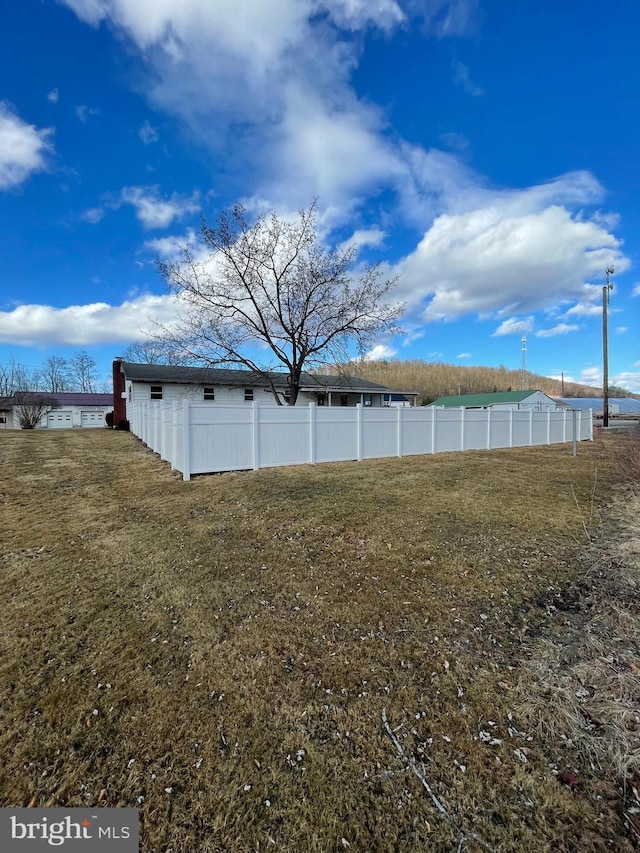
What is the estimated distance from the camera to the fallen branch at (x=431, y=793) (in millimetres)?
1457

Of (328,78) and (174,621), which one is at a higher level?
(328,78)

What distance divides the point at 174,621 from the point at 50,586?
4.85 ft

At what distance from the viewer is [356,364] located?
17094mm

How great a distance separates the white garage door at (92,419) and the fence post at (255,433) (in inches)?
1263

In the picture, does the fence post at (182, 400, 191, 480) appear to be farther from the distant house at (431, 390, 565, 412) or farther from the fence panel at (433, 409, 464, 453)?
the distant house at (431, 390, 565, 412)

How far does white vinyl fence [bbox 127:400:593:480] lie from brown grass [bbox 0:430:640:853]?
3088 mm

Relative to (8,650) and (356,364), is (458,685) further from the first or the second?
(356,364)

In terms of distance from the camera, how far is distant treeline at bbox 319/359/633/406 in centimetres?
6619

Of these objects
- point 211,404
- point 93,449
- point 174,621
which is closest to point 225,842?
point 174,621

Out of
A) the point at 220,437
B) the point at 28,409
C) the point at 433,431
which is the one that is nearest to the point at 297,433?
the point at 220,437

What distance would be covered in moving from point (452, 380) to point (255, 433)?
233 feet

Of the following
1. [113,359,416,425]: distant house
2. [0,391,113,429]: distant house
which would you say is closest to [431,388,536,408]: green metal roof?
[113,359,416,425]: distant house

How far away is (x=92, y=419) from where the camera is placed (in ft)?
115

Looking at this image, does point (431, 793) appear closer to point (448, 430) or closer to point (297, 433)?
point (297, 433)
